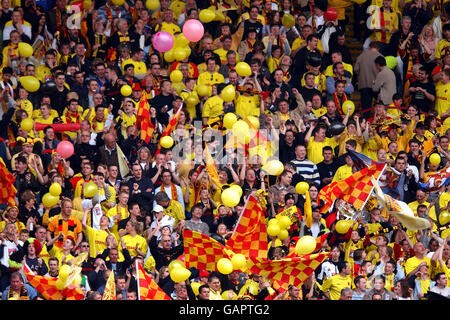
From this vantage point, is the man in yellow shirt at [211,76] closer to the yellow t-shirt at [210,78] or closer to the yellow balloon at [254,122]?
the yellow t-shirt at [210,78]

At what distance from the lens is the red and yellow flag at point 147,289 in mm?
14805

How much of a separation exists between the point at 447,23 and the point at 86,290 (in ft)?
24.1

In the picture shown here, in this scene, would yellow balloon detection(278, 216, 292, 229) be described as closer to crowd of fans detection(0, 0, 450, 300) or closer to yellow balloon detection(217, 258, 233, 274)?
crowd of fans detection(0, 0, 450, 300)

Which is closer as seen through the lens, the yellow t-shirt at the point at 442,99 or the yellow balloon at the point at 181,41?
the yellow balloon at the point at 181,41

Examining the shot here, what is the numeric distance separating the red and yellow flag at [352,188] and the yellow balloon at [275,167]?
706 millimetres

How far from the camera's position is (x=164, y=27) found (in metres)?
19.5

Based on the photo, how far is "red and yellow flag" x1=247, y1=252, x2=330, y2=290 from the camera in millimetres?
15336

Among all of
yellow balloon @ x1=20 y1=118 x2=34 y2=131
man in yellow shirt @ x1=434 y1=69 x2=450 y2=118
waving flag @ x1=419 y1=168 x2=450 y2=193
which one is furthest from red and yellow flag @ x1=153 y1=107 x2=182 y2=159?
man in yellow shirt @ x1=434 y1=69 x2=450 y2=118

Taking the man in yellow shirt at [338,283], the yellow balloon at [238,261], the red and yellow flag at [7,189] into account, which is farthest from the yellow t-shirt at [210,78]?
the yellow balloon at [238,261]

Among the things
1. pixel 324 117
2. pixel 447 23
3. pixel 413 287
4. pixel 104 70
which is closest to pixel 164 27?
pixel 104 70

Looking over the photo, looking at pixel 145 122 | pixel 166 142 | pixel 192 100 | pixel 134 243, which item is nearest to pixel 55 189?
pixel 134 243
